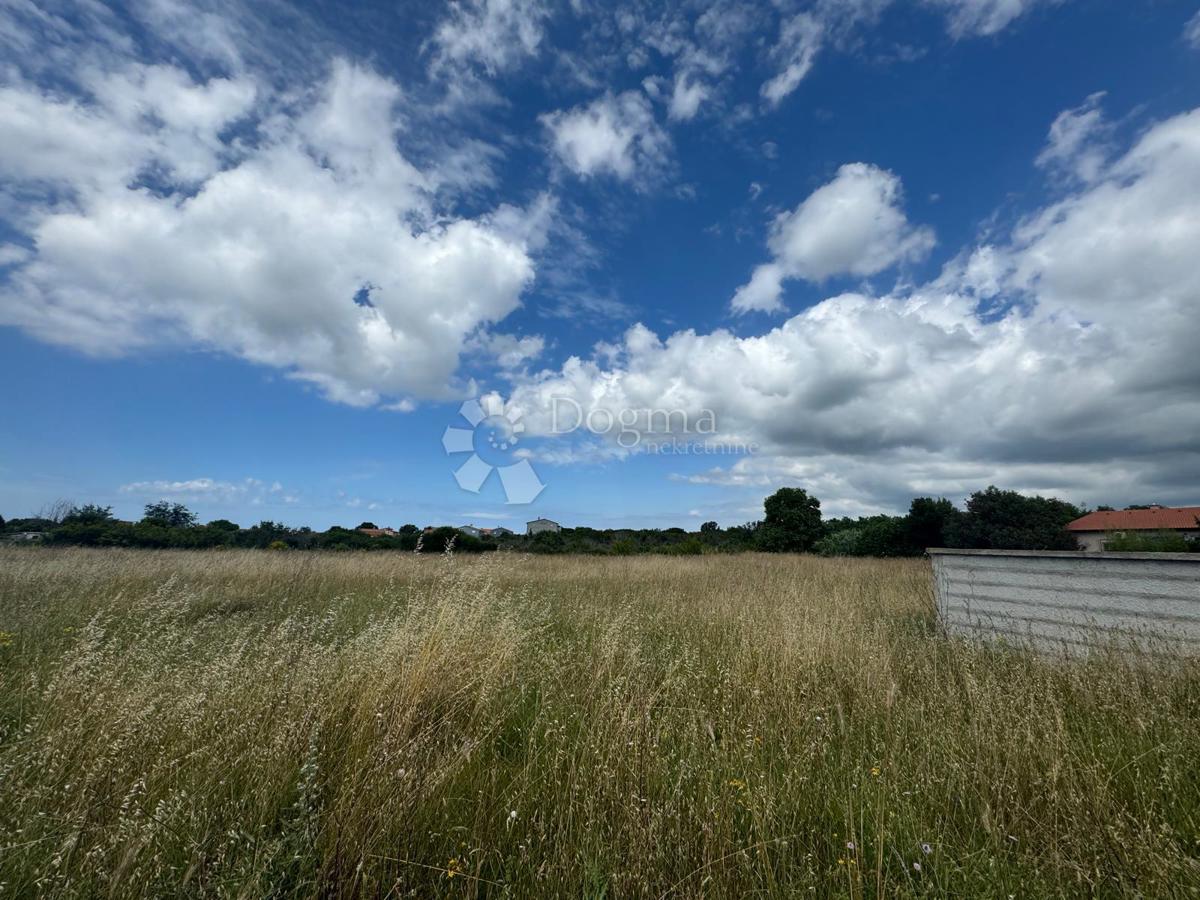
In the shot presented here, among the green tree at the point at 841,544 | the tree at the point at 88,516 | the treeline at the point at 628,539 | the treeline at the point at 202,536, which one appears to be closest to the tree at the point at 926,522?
the treeline at the point at 628,539


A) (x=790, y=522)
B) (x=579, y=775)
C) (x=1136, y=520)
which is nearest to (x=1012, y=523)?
(x=790, y=522)

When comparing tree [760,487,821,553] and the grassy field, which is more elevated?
tree [760,487,821,553]

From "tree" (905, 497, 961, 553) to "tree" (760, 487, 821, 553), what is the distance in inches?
283

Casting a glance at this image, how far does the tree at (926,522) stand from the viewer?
27.7 meters

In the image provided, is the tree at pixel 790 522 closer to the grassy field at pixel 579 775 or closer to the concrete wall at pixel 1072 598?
the concrete wall at pixel 1072 598

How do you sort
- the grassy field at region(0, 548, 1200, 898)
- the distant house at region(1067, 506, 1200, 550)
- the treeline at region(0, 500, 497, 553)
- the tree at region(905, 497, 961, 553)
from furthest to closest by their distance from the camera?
the distant house at region(1067, 506, 1200, 550), the tree at region(905, 497, 961, 553), the treeline at region(0, 500, 497, 553), the grassy field at region(0, 548, 1200, 898)

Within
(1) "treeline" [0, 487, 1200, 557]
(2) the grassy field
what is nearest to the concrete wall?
(2) the grassy field

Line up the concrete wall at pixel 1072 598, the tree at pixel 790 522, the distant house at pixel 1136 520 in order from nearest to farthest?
the concrete wall at pixel 1072 598 → the tree at pixel 790 522 → the distant house at pixel 1136 520

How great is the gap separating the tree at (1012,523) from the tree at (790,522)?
1036cm

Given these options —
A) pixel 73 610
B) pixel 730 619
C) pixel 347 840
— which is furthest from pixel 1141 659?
pixel 73 610

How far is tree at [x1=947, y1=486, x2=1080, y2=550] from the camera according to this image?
23.3 metres

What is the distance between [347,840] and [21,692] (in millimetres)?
3547

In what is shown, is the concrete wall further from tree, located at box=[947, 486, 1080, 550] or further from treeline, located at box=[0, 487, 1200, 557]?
tree, located at box=[947, 486, 1080, 550]

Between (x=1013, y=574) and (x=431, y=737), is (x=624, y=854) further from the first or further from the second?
(x=1013, y=574)
